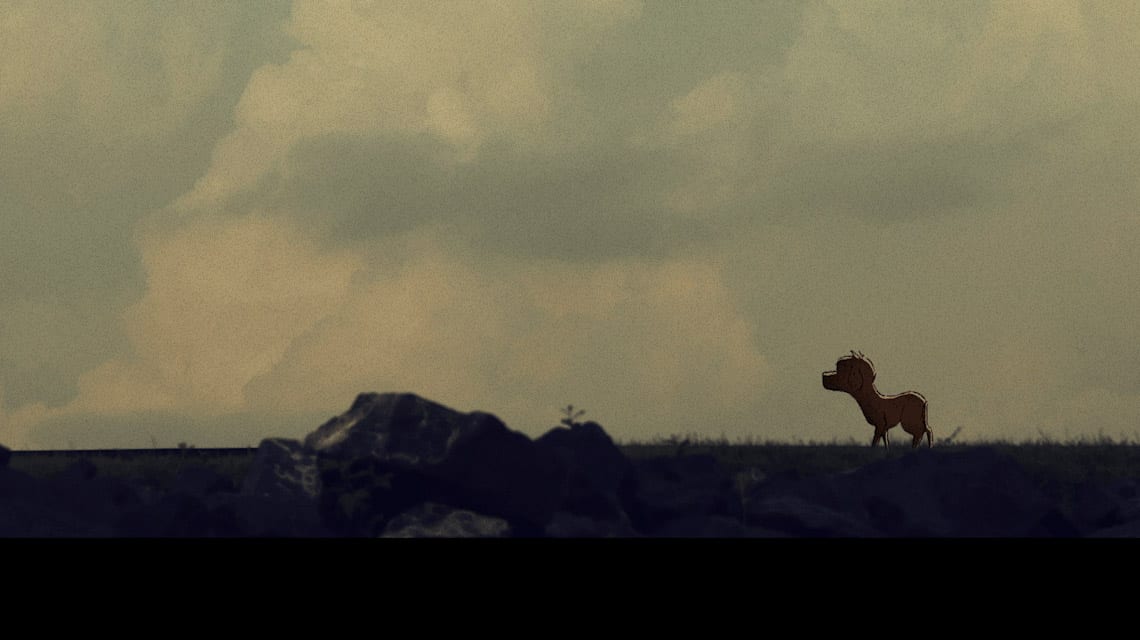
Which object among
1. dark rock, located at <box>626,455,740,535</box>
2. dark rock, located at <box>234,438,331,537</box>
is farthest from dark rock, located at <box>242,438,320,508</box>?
dark rock, located at <box>626,455,740,535</box>

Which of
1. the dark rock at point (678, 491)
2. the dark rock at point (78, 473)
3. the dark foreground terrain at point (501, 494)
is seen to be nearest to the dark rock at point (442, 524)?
the dark foreground terrain at point (501, 494)

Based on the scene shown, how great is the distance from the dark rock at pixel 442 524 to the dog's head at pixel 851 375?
4293 millimetres

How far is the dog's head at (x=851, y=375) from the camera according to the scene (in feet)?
49.9

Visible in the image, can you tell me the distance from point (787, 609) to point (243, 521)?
630 cm

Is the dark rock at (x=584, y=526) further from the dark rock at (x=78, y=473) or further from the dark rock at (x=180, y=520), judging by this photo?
the dark rock at (x=78, y=473)

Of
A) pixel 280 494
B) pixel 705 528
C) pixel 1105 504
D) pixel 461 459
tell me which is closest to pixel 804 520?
pixel 705 528

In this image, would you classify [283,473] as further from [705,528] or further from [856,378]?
[856,378]

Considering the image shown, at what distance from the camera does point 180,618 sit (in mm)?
9492

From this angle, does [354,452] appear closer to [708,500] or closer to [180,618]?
[708,500]

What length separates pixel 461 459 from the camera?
1375 cm

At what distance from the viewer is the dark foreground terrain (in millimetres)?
13648

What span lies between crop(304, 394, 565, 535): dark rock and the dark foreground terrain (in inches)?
0.6

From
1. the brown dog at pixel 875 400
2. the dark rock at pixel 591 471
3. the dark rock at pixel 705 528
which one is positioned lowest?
the dark rock at pixel 705 528

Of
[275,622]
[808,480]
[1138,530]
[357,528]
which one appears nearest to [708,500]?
[808,480]
